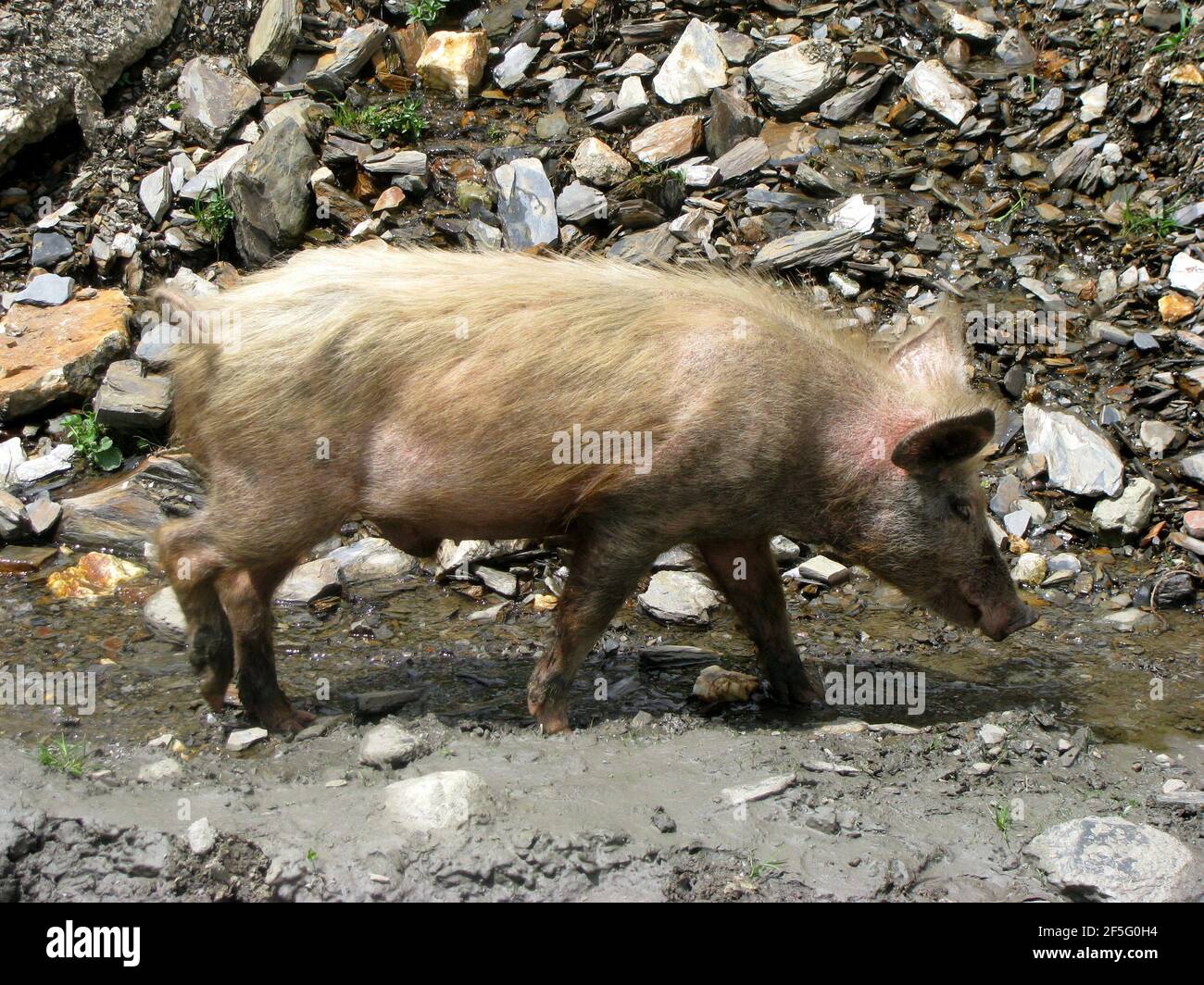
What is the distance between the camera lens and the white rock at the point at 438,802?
442 centimetres

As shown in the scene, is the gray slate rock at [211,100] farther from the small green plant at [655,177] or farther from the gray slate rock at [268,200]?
the small green plant at [655,177]

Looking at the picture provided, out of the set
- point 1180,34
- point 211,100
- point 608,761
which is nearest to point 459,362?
point 608,761

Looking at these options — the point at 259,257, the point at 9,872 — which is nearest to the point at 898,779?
the point at 9,872

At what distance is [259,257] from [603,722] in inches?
189

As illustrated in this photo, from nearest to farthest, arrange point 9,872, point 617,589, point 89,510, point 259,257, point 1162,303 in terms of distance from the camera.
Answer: point 9,872 < point 617,589 < point 89,510 < point 1162,303 < point 259,257

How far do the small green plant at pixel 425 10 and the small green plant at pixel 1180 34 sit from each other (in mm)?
5637

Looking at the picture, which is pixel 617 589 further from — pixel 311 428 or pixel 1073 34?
pixel 1073 34

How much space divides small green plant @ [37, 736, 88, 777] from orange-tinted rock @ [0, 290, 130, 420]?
11.7 feet

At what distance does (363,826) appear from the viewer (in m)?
4.42

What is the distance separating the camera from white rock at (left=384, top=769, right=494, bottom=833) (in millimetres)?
4418

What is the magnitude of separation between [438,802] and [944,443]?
107 inches

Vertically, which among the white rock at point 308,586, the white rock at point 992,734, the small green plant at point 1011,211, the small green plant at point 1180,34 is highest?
the small green plant at point 1180,34

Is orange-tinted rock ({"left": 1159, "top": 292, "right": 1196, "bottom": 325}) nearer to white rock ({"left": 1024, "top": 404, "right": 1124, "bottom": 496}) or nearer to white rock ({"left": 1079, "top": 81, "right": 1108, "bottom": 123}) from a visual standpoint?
white rock ({"left": 1024, "top": 404, "right": 1124, "bottom": 496})

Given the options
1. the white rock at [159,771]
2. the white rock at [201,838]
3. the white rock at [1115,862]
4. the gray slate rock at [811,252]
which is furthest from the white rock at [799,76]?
the white rock at [201,838]
